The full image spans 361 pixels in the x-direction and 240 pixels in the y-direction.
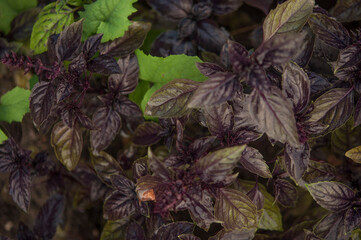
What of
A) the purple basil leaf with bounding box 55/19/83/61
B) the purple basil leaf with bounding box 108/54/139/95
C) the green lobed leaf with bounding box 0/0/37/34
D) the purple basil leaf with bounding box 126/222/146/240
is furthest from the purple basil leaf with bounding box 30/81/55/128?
the green lobed leaf with bounding box 0/0/37/34

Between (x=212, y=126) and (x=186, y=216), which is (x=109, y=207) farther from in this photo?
(x=212, y=126)

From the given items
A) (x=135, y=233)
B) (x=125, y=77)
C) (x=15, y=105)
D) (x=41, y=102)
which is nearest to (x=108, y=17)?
(x=125, y=77)

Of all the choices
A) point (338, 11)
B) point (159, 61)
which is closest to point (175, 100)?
point (159, 61)

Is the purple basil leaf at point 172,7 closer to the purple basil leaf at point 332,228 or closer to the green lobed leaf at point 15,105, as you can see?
the green lobed leaf at point 15,105

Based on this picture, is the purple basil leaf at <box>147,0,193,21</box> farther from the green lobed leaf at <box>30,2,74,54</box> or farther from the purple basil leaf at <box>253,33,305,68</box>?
the purple basil leaf at <box>253,33,305,68</box>

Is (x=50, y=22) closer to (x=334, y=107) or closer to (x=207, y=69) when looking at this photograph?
(x=207, y=69)

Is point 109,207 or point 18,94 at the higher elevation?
point 18,94
